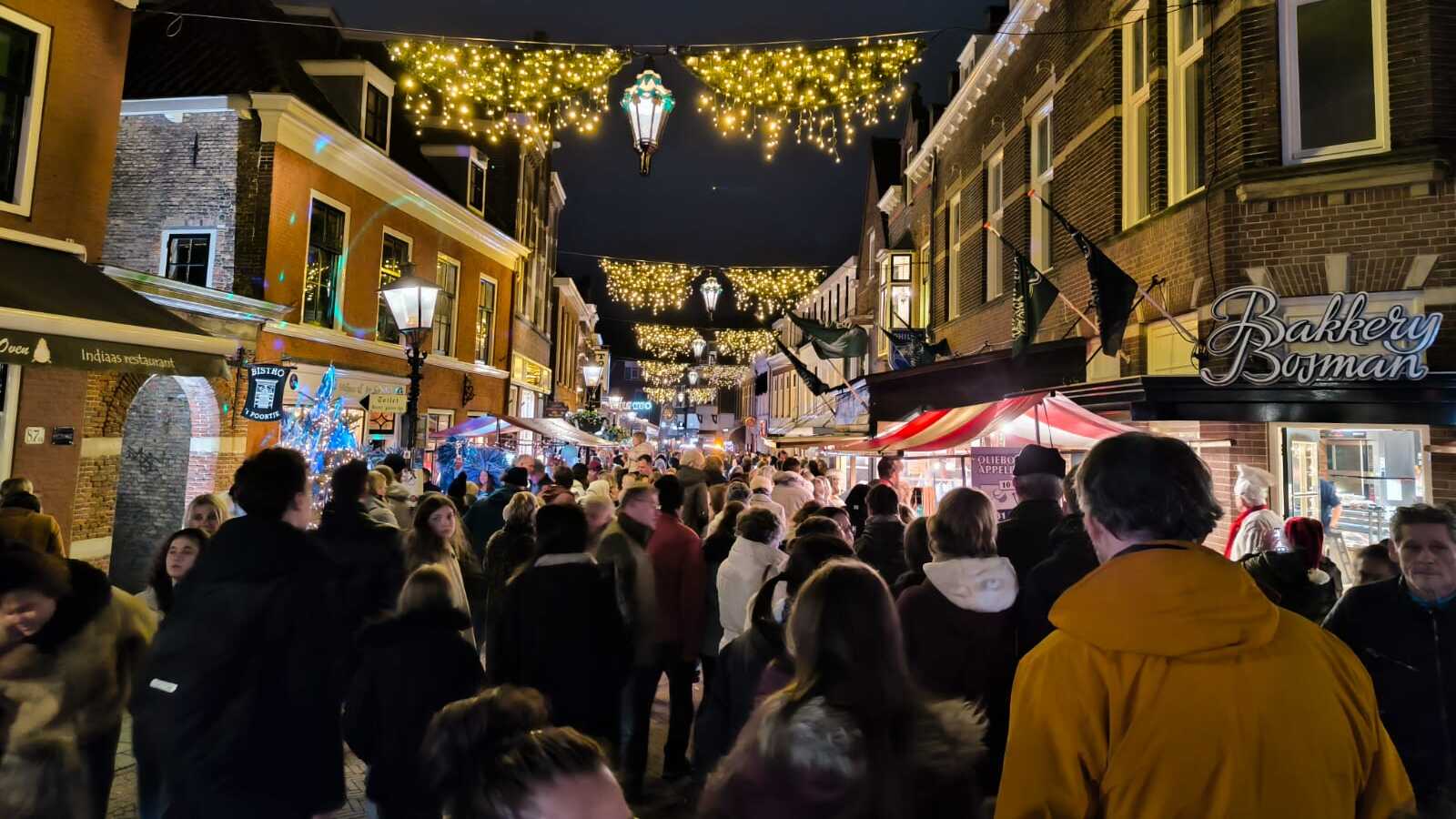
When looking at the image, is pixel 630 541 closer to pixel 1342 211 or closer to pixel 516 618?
pixel 516 618

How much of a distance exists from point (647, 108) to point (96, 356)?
592 cm

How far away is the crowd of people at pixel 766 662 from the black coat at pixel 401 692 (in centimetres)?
1

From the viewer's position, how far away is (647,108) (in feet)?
25.6

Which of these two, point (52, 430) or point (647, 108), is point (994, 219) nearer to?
point (647, 108)

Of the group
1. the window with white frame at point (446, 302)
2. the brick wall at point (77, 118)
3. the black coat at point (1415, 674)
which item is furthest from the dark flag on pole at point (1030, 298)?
the window with white frame at point (446, 302)

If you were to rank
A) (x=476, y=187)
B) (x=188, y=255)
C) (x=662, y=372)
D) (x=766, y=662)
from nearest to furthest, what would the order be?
(x=766, y=662), (x=188, y=255), (x=476, y=187), (x=662, y=372)

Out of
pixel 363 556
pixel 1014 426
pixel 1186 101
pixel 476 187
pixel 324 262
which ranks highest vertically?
pixel 476 187

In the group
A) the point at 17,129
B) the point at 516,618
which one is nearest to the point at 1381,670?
the point at 516,618

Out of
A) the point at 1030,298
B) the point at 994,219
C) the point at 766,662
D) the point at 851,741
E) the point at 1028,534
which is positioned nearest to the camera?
the point at 851,741

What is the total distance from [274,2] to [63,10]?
1034cm

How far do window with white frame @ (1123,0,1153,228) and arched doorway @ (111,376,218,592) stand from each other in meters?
Answer: 13.5

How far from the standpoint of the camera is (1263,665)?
5.24ft

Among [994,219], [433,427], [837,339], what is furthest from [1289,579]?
[433,427]

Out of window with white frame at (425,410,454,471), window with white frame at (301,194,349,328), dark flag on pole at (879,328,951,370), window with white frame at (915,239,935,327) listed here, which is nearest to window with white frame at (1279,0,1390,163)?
dark flag on pole at (879,328,951,370)
